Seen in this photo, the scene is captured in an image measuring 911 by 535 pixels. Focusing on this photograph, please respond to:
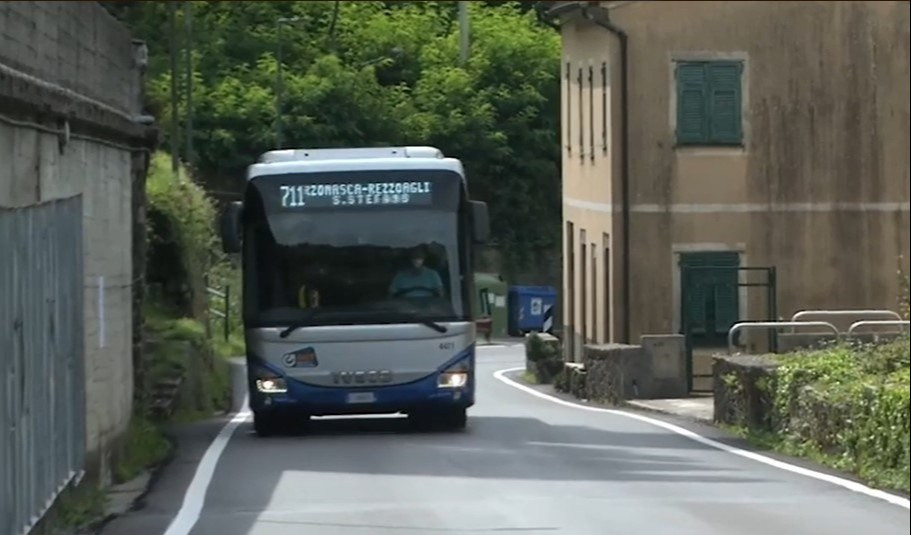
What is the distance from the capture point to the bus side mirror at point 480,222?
60.2 ft

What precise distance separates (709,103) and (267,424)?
12190 mm

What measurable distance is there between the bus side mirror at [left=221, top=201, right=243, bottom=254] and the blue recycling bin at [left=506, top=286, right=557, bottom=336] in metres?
32.1

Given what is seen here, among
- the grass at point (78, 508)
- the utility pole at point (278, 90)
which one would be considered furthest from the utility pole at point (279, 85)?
the grass at point (78, 508)

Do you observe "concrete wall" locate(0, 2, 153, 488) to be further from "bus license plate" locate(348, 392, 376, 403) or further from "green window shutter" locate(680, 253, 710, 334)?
"green window shutter" locate(680, 253, 710, 334)

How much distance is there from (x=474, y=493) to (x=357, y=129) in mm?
31146

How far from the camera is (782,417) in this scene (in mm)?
16141

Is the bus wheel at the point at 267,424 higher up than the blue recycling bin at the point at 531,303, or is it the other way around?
the blue recycling bin at the point at 531,303

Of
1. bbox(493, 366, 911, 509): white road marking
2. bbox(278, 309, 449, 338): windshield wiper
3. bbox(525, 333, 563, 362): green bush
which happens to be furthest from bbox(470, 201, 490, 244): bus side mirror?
bbox(525, 333, 563, 362): green bush

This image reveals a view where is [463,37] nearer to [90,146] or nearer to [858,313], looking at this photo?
[90,146]

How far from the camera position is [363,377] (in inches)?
719

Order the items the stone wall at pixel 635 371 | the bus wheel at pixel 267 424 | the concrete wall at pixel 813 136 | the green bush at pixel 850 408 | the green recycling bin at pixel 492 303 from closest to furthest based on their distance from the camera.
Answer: the concrete wall at pixel 813 136
the green bush at pixel 850 408
the bus wheel at pixel 267 424
the stone wall at pixel 635 371
the green recycling bin at pixel 492 303

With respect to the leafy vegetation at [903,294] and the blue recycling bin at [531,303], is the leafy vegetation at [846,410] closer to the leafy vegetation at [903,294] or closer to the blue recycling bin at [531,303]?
the leafy vegetation at [903,294]

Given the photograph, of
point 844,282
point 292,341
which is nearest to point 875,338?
point 292,341

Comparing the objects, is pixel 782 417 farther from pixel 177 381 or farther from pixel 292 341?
pixel 177 381
